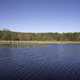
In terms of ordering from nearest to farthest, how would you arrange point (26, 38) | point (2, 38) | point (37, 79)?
point (37, 79), point (2, 38), point (26, 38)

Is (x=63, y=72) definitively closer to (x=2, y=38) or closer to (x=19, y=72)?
(x=19, y=72)

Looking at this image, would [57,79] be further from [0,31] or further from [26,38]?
[26,38]

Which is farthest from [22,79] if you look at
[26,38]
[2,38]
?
[26,38]

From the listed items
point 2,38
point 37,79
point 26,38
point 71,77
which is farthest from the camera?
point 26,38

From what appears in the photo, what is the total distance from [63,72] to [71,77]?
1680 millimetres

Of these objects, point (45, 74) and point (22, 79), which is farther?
point (45, 74)

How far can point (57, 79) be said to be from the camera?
13.0m

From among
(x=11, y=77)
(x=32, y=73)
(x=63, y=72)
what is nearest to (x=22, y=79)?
(x=11, y=77)

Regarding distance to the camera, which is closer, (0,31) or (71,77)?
(71,77)

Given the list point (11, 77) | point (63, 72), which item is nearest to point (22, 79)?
point (11, 77)

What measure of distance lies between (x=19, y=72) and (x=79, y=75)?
443cm

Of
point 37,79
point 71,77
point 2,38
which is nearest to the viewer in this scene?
point 37,79

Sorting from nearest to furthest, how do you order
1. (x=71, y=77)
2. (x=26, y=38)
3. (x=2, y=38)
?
(x=71, y=77)
(x=2, y=38)
(x=26, y=38)

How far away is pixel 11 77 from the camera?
13.4m
